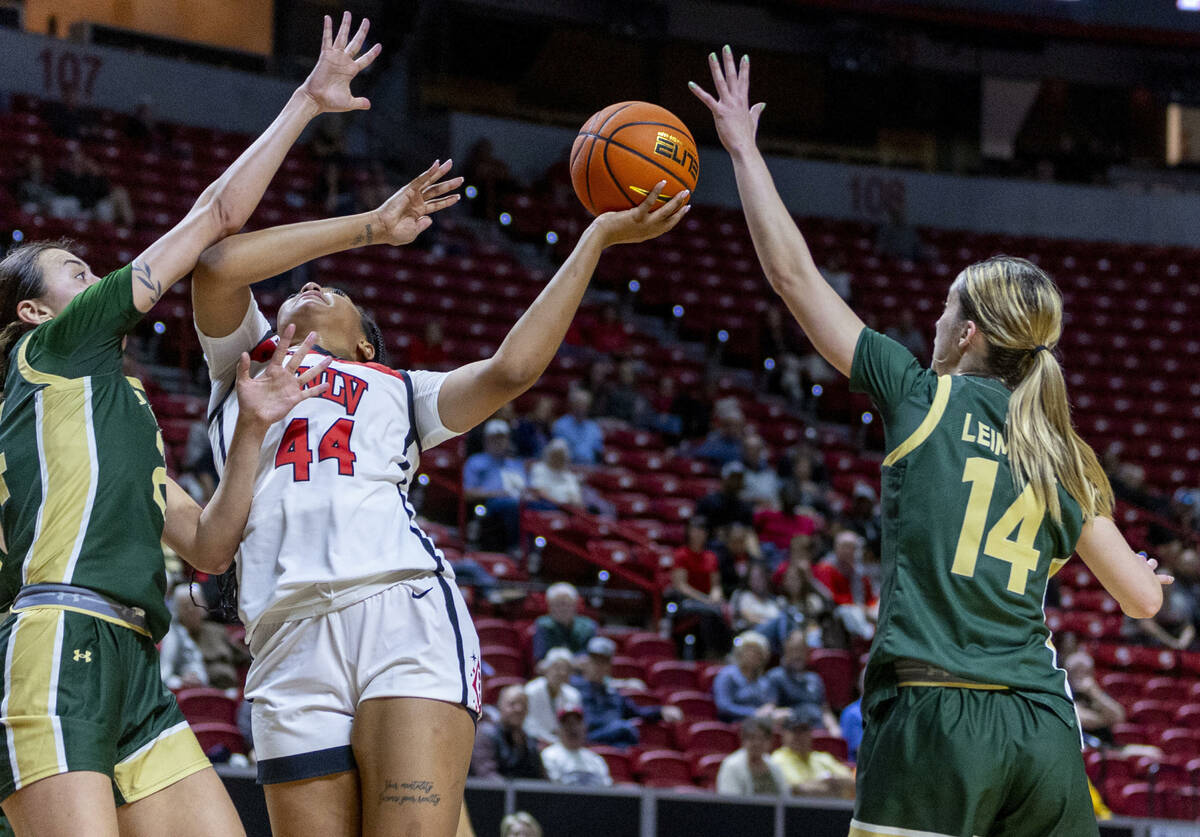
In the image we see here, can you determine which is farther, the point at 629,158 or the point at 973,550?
the point at 629,158

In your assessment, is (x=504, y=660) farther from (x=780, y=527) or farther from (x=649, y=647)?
(x=780, y=527)

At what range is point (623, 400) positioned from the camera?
1427 cm

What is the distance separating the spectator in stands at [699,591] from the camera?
10.6 m

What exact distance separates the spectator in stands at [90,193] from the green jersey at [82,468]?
11.2 m

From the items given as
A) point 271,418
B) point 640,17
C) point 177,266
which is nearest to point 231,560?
point 271,418

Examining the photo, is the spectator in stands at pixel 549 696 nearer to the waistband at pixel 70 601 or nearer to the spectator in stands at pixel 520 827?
the spectator in stands at pixel 520 827

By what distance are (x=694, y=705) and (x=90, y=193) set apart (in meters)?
8.10

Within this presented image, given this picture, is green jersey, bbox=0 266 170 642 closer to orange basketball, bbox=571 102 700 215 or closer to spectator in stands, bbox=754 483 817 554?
orange basketball, bbox=571 102 700 215

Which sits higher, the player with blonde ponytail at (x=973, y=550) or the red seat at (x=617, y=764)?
the player with blonde ponytail at (x=973, y=550)

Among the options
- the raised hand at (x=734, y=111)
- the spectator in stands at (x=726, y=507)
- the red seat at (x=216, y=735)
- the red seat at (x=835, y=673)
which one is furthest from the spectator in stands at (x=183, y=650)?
the raised hand at (x=734, y=111)

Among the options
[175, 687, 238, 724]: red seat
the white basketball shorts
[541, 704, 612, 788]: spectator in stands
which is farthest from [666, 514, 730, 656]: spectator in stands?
the white basketball shorts

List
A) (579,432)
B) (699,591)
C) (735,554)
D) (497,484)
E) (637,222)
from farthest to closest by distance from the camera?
(579,432) → (735,554) → (497,484) → (699,591) → (637,222)

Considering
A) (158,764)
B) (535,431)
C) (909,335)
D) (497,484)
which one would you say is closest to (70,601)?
(158,764)

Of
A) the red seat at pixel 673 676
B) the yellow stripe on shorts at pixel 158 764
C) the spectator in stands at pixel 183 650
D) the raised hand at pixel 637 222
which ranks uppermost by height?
the raised hand at pixel 637 222
